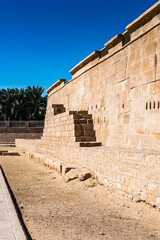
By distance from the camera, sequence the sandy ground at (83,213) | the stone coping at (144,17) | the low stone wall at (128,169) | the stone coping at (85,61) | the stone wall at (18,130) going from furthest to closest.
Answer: the stone wall at (18,130) → the stone coping at (85,61) → the stone coping at (144,17) → the low stone wall at (128,169) → the sandy ground at (83,213)

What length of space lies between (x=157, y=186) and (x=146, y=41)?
455cm

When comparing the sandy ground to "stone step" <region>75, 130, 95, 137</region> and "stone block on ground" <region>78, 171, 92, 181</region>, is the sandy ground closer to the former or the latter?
"stone block on ground" <region>78, 171, 92, 181</region>

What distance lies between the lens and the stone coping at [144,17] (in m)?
8.09

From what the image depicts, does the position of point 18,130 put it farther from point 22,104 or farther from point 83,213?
point 83,213

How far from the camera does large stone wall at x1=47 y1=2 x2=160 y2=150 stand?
322 inches

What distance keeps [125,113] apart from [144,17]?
9.97 ft

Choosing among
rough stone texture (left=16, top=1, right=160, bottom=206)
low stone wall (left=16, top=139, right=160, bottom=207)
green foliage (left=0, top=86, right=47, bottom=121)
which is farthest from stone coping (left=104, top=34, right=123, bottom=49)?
green foliage (left=0, top=86, right=47, bottom=121)

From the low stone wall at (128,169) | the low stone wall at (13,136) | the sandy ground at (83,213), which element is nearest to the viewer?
the sandy ground at (83,213)

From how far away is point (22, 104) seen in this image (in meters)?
43.0

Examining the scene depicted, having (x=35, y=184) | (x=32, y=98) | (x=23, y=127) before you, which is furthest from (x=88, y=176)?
(x=32, y=98)

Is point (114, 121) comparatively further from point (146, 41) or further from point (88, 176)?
point (146, 41)

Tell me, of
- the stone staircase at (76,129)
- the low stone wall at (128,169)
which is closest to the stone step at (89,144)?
the stone staircase at (76,129)

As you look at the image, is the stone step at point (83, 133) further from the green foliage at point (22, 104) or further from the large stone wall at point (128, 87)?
the green foliage at point (22, 104)

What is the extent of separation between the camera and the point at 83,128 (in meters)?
11.9
